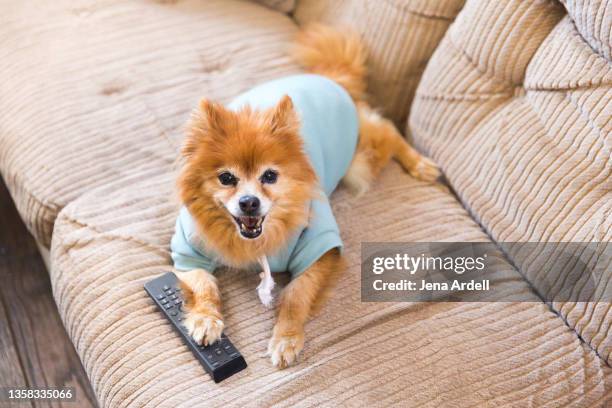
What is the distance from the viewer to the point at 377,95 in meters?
2.16

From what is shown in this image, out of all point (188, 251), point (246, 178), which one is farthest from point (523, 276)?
point (188, 251)

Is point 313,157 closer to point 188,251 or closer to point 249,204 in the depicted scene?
point 249,204

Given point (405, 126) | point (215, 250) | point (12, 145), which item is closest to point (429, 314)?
point (215, 250)

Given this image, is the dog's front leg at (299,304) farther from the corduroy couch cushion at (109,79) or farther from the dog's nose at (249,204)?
the corduroy couch cushion at (109,79)

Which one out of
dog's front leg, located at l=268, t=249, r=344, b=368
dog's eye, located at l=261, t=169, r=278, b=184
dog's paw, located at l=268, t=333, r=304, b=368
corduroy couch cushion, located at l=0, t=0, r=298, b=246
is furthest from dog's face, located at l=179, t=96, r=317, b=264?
corduroy couch cushion, located at l=0, t=0, r=298, b=246

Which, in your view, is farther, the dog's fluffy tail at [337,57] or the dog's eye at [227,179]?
the dog's fluffy tail at [337,57]

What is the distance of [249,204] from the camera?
140cm

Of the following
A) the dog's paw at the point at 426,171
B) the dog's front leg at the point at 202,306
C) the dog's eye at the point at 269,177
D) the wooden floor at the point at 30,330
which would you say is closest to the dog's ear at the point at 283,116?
the dog's eye at the point at 269,177

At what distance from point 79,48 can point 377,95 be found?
1.09m

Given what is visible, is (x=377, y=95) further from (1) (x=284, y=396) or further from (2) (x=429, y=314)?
(1) (x=284, y=396)

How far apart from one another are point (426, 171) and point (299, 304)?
26.2 inches

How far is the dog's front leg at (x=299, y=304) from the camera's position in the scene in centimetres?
138

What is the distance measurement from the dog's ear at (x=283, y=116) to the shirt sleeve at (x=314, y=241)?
226 millimetres

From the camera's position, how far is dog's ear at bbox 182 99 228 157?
1.42 metres
